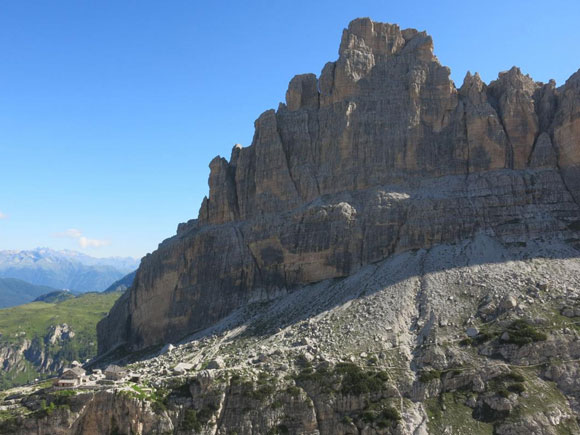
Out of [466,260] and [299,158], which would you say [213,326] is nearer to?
[299,158]

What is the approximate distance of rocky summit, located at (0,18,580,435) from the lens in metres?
65.1

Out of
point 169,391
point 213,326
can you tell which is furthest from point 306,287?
point 169,391

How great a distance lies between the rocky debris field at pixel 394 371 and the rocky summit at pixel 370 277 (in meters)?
0.24

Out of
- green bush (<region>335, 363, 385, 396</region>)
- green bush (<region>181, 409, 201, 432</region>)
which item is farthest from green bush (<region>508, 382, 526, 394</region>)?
green bush (<region>181, 409, 201, 432</region>)

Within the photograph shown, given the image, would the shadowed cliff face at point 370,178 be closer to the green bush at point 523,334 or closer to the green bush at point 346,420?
the green bush at point 523,334

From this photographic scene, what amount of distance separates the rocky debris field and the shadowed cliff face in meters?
12.1

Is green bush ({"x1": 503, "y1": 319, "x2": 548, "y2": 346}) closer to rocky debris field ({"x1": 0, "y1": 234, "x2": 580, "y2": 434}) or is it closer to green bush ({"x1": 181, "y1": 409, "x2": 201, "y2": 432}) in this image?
rocky debris field ({"x1": 0, "y1": 234, "x2": 580, "y2": 434})

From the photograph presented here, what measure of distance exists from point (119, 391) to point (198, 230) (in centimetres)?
5492

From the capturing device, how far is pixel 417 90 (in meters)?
105

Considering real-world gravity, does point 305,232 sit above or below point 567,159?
below

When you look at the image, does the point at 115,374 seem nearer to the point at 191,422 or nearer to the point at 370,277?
the point at 191,422

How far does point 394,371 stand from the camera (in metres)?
68.8

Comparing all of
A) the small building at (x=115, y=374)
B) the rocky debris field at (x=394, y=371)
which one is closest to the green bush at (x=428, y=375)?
the rocky debris field at (x=394, y=371)

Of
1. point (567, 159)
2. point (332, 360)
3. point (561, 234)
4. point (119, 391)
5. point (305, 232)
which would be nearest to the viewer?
point (119, 391)
